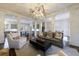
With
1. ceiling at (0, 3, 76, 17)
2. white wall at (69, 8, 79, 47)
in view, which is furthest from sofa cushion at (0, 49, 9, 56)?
white wall at (69, 8, 79, 47)

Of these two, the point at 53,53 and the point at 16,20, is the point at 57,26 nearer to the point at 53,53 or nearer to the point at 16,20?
the point at 53,53

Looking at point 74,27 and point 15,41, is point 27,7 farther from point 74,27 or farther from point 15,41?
point 74,27

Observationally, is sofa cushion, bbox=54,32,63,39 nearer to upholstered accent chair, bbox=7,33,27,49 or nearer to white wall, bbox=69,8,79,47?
white wall, bbox=69,8,79,47

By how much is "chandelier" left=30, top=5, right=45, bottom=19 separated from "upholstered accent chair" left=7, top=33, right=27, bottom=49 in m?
0.60

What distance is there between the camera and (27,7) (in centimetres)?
230

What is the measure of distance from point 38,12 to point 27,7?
26 cm

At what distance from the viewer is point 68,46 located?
7.64 feet

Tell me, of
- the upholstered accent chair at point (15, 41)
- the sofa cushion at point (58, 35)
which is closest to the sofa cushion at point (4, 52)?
the upholstered accent chair at point (15, 41)

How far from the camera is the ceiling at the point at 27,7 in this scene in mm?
2244

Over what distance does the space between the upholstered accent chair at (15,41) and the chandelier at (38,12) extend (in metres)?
0.60

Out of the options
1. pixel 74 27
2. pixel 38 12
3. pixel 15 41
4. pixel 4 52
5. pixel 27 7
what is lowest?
pixel 4 52

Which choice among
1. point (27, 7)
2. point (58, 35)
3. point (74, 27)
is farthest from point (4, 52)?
point (74, 27)

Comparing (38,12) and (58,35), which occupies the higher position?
(38,12)

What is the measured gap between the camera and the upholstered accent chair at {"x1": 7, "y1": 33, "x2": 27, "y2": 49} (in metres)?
2.29
